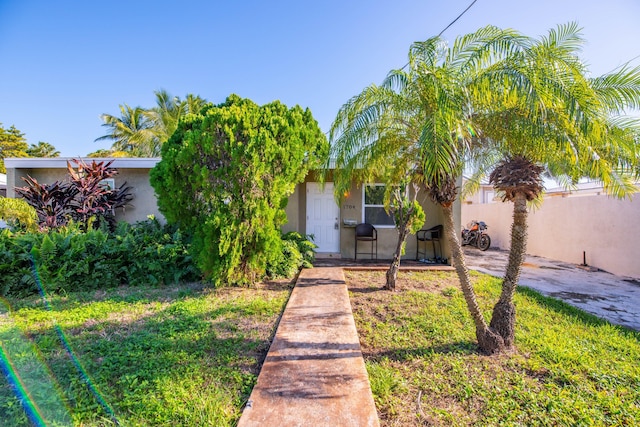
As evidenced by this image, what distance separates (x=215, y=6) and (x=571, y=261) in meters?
12.5

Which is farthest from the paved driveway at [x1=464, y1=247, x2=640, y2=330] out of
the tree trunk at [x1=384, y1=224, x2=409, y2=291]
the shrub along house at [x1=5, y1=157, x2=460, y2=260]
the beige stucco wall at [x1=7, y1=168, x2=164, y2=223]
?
the beige stucco wall at [x1=7, y1=168, x2=164, y2=223]

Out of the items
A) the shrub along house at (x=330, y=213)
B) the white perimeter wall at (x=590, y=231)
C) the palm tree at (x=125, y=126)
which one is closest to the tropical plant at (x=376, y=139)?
the shrub along house at (x=330, y=213)

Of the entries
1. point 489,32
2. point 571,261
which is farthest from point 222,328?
point 571,261

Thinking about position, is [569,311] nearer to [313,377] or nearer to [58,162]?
[313,377]

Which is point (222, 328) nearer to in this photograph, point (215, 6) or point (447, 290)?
point (447, 290)

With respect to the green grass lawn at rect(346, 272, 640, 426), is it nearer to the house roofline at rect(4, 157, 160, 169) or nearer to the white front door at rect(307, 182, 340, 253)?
the white front door at rect(307, 182, 340, 253)

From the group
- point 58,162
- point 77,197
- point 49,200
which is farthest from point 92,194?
point 58,162

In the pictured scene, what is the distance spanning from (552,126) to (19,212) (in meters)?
8.79

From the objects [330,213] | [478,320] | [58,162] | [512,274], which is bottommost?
[478,320]

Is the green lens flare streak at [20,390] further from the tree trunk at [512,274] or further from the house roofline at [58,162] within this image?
the house roofline at [58,162]

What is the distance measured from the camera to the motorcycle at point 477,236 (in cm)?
1188

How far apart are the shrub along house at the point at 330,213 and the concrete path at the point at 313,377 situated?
455cm

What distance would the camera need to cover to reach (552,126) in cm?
283

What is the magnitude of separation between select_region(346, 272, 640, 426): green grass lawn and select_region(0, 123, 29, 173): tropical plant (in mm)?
31606
